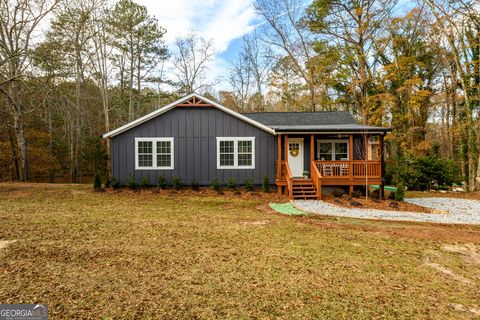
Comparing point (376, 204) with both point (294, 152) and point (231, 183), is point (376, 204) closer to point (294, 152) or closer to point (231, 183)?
point (294, 152)

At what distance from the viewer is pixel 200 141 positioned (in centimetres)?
1348

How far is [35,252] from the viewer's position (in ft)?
15.6

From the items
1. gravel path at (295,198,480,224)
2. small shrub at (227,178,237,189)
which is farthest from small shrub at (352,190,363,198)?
small shrub at (227,178,237,189)

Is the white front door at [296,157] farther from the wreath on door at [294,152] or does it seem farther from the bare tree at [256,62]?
the bare tree at [256,62]

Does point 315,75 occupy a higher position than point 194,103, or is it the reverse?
point 315,75

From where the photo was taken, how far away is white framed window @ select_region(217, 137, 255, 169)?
13516 millimetres

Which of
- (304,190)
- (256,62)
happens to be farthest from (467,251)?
(256,62)

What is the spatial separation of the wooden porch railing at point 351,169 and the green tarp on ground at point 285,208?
→ 2724mm

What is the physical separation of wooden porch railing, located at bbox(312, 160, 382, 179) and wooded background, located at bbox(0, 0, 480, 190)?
6.22m

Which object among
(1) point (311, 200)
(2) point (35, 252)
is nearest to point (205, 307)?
(2) point (35, 252)

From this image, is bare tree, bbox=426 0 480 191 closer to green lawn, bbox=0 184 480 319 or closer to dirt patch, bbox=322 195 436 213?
dirt patch, bbox=322 195 436 213

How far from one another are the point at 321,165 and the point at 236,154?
407cm

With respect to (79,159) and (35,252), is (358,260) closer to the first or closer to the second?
(35,252)

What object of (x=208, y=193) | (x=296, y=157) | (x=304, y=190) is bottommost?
(x=208, y=193)
